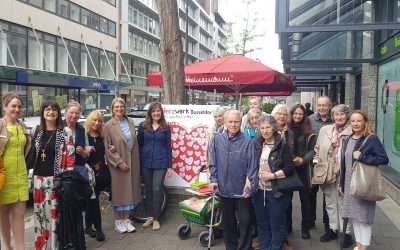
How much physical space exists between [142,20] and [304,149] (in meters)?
47.2

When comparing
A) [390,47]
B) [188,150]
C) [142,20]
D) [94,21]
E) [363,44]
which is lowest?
[188,150]

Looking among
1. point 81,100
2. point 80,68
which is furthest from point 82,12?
point 81,100

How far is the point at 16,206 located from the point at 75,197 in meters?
0.64

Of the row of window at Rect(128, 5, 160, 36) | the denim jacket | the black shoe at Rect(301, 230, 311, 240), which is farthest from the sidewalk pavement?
the row of window at Rect(128, 5, 160, 36)

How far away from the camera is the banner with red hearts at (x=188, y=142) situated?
646cm

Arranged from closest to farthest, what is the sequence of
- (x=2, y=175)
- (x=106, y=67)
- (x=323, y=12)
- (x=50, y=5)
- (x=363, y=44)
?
(x=2, y=175) < (x=323, y=12) < (x=363, y=44) < (x=50, y=5) < (x=106, y=67)

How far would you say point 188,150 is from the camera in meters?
6.49

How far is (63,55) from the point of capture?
32.2 m

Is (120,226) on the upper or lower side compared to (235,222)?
lower

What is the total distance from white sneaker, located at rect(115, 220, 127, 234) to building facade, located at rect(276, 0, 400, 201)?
15.3ft

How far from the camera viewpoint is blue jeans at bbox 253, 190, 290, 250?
4469mm

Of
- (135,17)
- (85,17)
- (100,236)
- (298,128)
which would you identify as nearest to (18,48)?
(85,17)

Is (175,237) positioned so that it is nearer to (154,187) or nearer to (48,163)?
(154,187)

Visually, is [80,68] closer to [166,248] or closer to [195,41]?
[166,248]
